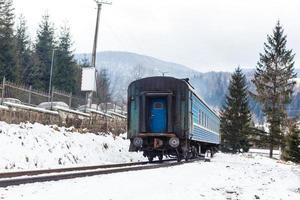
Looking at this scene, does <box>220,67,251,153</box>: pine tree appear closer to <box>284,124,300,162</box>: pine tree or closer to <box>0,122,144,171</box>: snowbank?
<box>284,124,300,162</box>: pine tree

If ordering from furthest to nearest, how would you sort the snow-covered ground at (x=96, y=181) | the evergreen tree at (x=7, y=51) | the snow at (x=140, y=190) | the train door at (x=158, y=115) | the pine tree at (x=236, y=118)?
the pine tree at (x=236, y=118) < the evergreen tree at (x=7, y=51) < the train door at (x=158, y=115) < the snow-covered ground at (x=96, y=181) < the snow at (x=140, y=190)

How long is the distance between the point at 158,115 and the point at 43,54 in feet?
144

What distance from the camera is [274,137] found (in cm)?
4706

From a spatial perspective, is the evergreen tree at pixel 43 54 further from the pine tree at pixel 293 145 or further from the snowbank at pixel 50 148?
the snowbank at pixel 50 148

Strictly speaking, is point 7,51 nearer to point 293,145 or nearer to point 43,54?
point 43,54

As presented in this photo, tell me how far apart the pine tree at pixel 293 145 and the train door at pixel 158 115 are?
27.1m

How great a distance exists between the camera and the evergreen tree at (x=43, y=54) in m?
53.2

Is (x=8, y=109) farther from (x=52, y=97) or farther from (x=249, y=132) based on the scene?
(x=249, y=132)

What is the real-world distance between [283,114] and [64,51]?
26.9 m

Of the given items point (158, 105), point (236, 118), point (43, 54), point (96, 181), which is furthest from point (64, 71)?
point (96, 181)

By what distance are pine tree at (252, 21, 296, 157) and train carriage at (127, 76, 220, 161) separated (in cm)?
3079

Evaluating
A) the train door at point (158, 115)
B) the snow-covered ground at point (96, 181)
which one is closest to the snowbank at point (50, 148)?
the snow-covered ground at point (96, 181)

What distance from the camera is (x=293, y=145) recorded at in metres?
42.4

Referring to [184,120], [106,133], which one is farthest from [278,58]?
[184,120]
